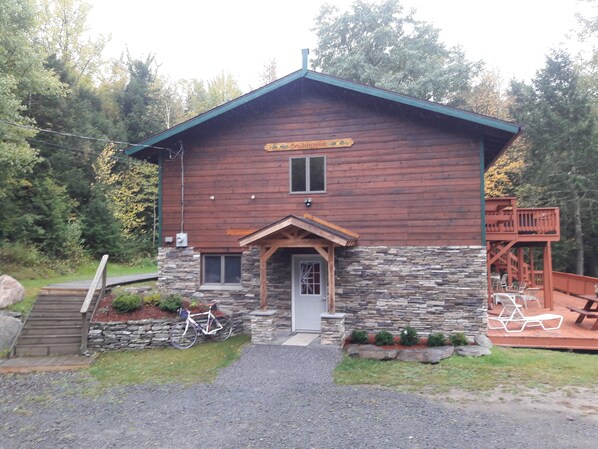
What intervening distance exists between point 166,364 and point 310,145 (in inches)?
241

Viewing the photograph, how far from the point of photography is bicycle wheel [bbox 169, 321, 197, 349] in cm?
1026

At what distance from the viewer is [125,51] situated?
112 ft

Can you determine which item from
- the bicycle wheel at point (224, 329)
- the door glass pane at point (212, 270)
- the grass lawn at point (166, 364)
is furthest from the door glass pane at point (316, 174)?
the grass lawn at point (166, 364)

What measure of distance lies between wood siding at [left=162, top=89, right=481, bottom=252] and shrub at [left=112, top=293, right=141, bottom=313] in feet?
6.93

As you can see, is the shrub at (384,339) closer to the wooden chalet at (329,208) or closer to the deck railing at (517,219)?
the wooden chalet at (329,208)

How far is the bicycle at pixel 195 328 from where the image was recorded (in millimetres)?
10320

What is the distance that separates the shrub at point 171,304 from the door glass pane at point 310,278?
121 inches

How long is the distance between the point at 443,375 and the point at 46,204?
18659 mm

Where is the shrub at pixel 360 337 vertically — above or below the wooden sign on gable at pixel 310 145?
below

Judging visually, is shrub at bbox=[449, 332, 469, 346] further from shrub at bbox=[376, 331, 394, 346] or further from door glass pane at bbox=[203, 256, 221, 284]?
door glass pane at bbox=[203, 256, 221, 284]

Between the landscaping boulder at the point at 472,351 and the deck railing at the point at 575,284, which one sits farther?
the deck railing at the point at 575,284

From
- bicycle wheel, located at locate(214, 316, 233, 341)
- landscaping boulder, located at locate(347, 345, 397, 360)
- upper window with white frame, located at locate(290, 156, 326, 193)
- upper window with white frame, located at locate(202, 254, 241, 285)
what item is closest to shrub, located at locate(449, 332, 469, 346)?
landscaping boulder, located at locate(347, 345, 397, 360)

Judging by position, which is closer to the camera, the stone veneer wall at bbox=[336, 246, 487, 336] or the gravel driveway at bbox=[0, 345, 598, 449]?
the gravel driveway at bbox=[0, 345, 598, 449]

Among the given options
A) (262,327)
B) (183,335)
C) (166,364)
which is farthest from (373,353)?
(183,335)
